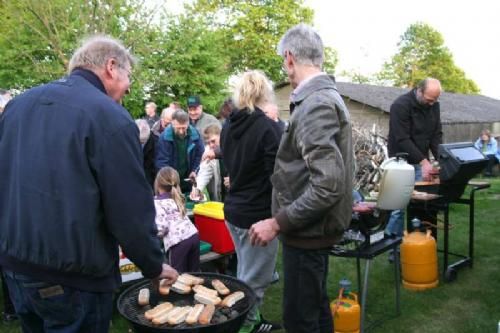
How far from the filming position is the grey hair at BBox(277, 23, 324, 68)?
7.91 ft

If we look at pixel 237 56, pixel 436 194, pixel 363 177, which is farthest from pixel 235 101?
pixel 237 56

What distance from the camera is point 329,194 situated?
2209 millimetres

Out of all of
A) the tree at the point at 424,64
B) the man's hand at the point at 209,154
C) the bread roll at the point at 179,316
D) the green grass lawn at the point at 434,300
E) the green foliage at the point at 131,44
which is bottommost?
the green grass lawn at the point at 434,300

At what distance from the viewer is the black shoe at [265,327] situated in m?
3.75

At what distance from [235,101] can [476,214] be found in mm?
6431

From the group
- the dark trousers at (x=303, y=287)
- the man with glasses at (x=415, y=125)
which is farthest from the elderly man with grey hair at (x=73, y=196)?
the man with glasses at (x=415, y=125)

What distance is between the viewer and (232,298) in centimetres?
247

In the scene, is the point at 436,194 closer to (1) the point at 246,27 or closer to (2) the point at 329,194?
(2) the point at 329,194

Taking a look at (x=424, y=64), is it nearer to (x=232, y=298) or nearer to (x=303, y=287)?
(x=303, y=287)

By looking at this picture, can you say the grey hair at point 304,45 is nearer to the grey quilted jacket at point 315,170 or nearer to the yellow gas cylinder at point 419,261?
the grey quilted jacket at point 315,170

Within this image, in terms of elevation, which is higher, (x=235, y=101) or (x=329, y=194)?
(x=235, y=101)

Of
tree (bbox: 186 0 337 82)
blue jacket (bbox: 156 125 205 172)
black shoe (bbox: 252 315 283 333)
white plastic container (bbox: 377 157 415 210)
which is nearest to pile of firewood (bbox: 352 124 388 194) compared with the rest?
blue jacket (bbox: 156 125 205 172)

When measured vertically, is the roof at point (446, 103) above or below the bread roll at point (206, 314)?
above

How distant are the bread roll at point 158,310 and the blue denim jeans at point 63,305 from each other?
314 mm
